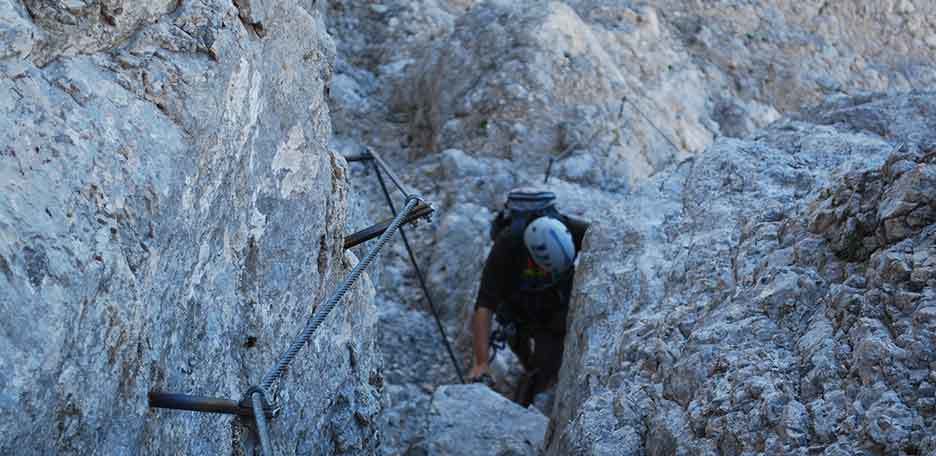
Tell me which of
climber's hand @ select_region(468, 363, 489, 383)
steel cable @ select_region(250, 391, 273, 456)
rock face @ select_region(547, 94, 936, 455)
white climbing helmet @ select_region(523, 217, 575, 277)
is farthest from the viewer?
climber's hand @ select_region(468, 363, 489, 383)

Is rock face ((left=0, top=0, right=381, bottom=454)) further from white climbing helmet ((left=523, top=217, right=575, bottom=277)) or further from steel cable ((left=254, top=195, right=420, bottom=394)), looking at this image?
white climbing helmet ((left=523, top=217, right=575, bottom=277))

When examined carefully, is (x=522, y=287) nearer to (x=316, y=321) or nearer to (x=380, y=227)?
(x=380, y=227)

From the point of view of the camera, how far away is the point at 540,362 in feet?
22.6

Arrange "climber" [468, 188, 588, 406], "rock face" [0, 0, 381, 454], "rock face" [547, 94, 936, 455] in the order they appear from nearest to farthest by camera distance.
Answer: "rock face" [0, 0, 381, 454]
"rock face" [547, 94, 936, 455]
"climber" [468, 188, 588, 406]

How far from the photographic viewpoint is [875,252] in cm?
356

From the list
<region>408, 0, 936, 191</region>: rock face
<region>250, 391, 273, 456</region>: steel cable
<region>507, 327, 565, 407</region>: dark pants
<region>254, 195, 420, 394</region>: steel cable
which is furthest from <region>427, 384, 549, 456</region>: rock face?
<region>408, 0, 936, 191</region>: rock face

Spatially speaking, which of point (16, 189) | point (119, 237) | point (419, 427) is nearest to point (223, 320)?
point (119, 237)

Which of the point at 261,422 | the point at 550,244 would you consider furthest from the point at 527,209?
the point at 261,422

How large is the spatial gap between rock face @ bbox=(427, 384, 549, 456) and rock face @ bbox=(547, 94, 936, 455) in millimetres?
347

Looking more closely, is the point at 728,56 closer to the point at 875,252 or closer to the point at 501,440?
the point at 501,440

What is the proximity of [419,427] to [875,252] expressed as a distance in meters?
3.75

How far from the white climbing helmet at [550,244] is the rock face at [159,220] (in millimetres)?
2330

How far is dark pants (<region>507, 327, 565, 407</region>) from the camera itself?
6809 mm

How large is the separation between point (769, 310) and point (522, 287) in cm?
298
